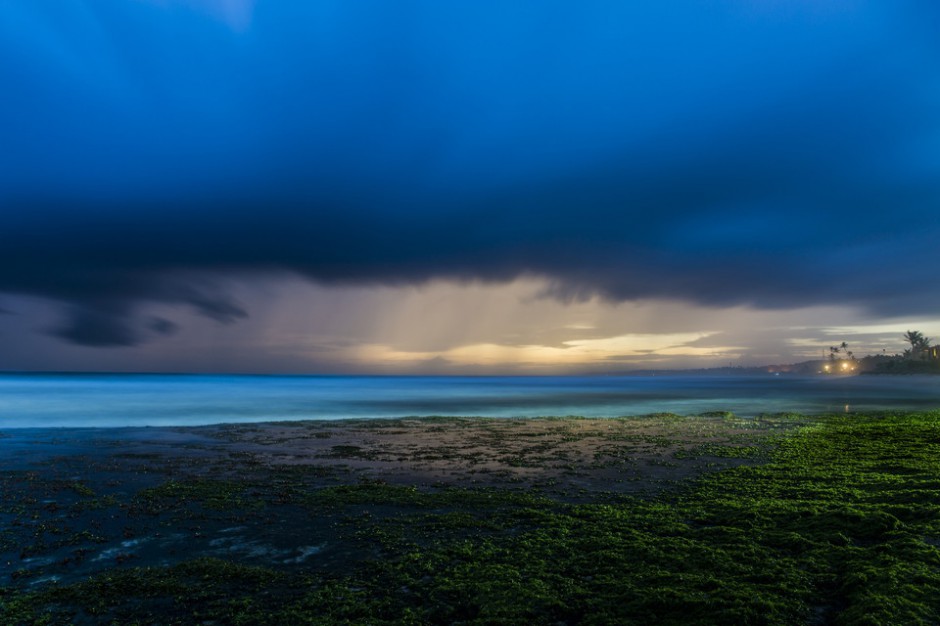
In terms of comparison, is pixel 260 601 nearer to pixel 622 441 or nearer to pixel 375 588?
pixel 375 588

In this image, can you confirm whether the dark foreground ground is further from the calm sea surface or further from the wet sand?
the calm sea surface

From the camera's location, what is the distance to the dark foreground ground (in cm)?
707

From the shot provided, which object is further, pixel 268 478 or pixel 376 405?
pixel 376 405

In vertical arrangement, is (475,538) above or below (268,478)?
below

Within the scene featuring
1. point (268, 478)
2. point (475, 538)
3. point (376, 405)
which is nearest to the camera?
point (475, 538)

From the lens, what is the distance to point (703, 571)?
26.6 feet

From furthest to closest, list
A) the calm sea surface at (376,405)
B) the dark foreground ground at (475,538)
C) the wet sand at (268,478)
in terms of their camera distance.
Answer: the calm sea surface at (376,405)
the wet sand at (268,478)
the dark foreground ground at (475,538)

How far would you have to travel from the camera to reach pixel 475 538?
10.1 metres

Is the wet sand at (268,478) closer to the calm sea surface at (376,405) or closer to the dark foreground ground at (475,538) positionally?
the dark foreground ground at (475,538)

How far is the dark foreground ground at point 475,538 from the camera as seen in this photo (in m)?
7.07

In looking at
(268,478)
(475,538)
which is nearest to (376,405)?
(268,478)

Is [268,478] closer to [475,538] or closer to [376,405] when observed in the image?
[475,538]

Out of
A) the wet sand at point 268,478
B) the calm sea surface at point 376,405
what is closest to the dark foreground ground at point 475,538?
the wet sand at point 268,478

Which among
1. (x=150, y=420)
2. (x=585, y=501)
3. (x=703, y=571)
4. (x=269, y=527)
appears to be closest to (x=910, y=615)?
(x=703, y=571)
